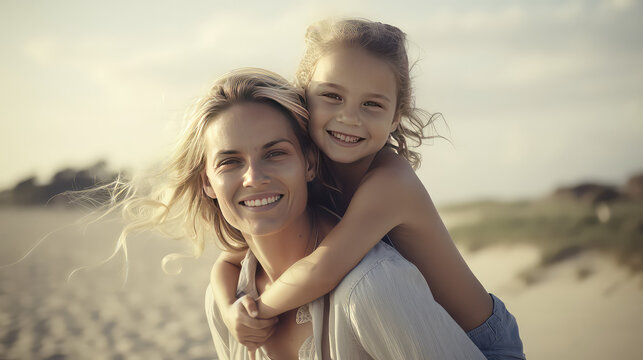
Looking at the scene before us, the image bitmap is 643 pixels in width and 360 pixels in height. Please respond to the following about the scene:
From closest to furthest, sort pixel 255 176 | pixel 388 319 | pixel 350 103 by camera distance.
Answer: pixel 388 319
pixel 255 176
pixel 350 103

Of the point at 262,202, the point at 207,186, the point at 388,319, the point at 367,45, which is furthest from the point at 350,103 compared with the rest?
the point at 388,319

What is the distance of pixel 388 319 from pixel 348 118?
105 centimetres

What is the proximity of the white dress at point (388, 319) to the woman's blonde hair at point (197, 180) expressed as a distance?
2.63ft

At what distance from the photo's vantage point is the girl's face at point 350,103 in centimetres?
291

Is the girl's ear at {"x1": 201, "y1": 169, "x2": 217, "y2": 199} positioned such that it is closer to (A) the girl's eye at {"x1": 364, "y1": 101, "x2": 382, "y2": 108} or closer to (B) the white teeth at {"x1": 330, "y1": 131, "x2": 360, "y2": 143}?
(B) the white teeth at {"x1": 330, "y1": 131, "x2": 360, "y2": 143}

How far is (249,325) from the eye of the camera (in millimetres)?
2723

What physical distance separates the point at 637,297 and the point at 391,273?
13.7m

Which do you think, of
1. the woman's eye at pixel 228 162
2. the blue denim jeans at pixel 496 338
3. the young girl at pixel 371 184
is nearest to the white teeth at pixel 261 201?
the woman's eye at pixel 228 162

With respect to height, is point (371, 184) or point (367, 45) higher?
point (367, 45)

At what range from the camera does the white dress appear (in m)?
2.26

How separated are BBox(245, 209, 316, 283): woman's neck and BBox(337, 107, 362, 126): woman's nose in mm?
504

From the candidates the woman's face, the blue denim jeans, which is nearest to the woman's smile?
the woman's face

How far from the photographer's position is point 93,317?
11773 millimetres

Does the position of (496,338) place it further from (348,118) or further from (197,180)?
(197,180)
